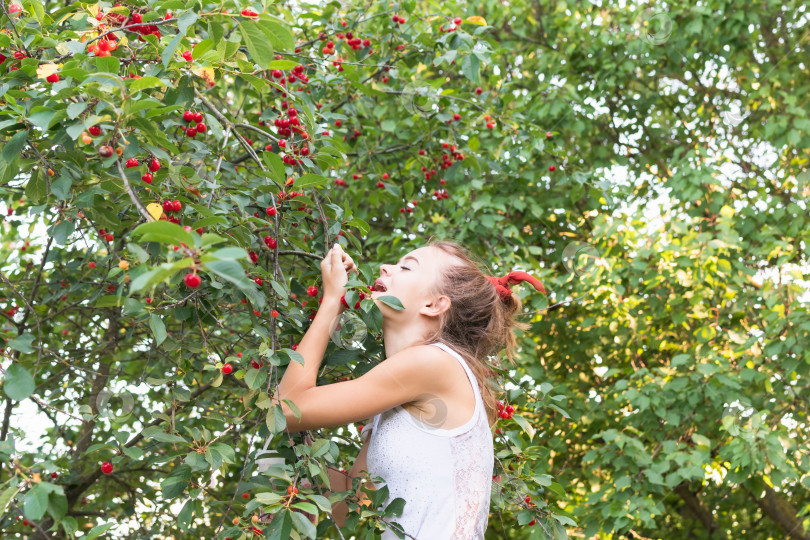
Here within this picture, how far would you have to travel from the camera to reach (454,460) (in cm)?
172

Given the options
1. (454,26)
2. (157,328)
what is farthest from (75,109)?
(454,26)

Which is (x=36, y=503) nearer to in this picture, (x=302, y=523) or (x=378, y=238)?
(x=302, y=523)

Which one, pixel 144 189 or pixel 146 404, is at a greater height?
pixel 144 189

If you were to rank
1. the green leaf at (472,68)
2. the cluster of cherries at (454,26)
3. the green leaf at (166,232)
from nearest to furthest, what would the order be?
1. the green leaf at (166,232)
2. the green leaf at (472,68)
3. the cluster of cherries at (454,26)

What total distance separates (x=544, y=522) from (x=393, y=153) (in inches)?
84.1

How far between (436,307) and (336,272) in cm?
30

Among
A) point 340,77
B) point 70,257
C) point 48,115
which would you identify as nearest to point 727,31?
point 340,77

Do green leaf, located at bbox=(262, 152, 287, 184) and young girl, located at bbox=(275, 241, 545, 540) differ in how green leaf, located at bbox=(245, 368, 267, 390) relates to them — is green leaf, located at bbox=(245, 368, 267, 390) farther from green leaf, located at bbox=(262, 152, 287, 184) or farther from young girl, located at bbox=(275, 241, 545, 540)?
green leaf, located at bbox=(262, 152, 287, 184)

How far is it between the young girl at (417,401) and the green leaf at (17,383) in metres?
Result: 0.51

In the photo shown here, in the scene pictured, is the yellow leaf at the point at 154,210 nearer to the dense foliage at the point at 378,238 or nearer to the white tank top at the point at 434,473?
the dense foliage at the point at 378,238

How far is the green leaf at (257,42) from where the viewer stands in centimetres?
139

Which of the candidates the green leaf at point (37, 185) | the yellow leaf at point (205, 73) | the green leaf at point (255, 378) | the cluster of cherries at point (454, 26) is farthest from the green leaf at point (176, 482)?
the cluster of cherries at point (454, 26)

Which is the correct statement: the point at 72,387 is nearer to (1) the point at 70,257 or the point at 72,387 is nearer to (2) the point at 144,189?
(1) the point at 70,257

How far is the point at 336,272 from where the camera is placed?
1781mm
